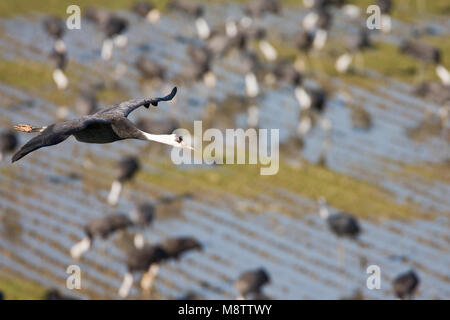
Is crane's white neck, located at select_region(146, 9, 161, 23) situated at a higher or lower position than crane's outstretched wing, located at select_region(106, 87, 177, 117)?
higher

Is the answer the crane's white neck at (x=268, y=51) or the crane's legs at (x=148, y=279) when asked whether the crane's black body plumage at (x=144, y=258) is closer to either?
the crane's legs at (x=148, y=279)

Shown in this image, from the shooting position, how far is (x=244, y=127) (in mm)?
39219

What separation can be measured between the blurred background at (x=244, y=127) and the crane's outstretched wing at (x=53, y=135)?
9.88 meters

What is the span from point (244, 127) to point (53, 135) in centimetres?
2000

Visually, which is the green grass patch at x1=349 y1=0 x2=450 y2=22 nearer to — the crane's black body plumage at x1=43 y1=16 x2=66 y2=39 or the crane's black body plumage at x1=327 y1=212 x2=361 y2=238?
the crane's black body plumage at x1=43 y1=16 x2=66 y2=39

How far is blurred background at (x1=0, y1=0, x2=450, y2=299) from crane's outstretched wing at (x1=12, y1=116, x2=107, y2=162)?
9884mm

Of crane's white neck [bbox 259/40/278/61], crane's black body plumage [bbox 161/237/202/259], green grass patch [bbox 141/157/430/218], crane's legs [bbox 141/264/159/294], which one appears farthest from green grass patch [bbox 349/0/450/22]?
crane's legs [bbox 141/264/159/294]

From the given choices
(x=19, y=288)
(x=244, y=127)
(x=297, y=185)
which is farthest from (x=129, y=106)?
(x=244, y=127)

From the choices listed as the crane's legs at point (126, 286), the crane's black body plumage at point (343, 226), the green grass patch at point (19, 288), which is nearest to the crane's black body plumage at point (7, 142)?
the green grass patch at point (19, 288)

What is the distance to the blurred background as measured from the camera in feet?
104

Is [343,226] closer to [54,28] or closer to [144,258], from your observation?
[144,258]
